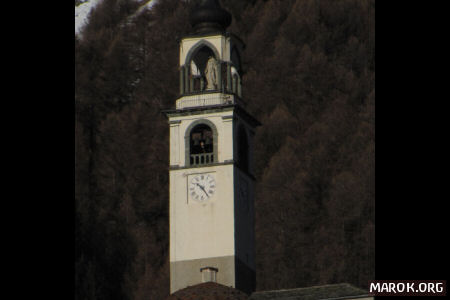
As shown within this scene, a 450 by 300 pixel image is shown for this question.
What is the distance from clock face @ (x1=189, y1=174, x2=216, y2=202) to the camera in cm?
3697

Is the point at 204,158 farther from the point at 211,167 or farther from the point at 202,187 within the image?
the point at 202,187

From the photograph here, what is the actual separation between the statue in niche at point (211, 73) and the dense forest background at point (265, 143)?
623 inches

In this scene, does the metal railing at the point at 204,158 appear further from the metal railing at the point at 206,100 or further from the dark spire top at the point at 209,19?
the dark spire top at the point at 209,19

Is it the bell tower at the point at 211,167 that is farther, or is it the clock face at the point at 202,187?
the clock face at the point at 202,187

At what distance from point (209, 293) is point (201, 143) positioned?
6.60 metres

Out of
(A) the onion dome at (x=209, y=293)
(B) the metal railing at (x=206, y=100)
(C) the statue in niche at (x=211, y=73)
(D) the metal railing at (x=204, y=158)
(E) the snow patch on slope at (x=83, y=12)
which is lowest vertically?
(A) the onion dome at (x=209, y=293)

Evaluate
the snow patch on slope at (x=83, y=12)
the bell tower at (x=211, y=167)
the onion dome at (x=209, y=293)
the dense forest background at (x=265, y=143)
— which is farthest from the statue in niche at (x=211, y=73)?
the snow patch on slope at (x=83, y=12)

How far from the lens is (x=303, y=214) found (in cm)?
5603

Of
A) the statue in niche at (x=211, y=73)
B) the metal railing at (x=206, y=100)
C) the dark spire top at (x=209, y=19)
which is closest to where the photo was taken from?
the metal railing at (x=206, y=100)

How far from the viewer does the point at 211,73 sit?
3922cm

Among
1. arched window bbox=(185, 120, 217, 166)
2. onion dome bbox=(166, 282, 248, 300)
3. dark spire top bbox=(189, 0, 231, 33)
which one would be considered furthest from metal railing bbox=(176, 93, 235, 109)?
onion dome bbox=(166, 282, 248, 300)

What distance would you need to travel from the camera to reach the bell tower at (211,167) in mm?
36156

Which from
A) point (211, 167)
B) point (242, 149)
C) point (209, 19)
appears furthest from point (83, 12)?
point (211, 167)
